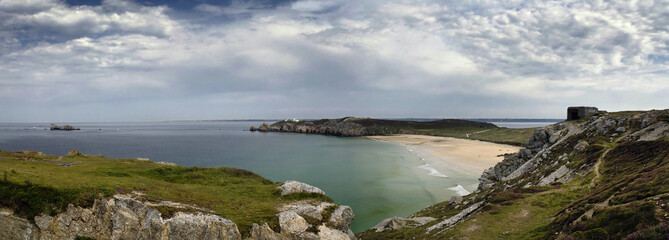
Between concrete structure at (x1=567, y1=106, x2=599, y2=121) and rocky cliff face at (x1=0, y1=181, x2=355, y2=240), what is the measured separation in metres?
61.1

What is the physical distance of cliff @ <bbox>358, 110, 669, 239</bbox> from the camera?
1402 cm

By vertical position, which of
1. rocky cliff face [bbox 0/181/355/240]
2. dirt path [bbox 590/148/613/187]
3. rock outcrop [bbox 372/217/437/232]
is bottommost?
rock outcrop [bbox 372/217/437/232]

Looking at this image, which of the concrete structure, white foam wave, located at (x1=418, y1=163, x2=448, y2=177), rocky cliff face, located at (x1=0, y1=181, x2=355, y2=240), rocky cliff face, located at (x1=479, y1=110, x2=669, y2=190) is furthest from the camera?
white foam wave, located at (x1=418, y1=163, x2=448, y2=177)

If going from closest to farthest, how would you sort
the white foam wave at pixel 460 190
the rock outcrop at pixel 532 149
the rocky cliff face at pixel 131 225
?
the rocky cliff face at pixel 131 225, the rock outcrop at pixel 532 149, the white foam wave at pixel 460 190

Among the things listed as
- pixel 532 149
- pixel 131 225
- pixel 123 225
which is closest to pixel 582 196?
pixel 532 149

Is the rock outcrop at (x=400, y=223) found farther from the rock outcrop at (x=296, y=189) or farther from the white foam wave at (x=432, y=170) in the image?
the white foam wave at (x=432, y=170)

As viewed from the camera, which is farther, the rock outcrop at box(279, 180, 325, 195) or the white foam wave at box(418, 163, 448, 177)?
the white foam wave at box(418, 163, 448, 177)

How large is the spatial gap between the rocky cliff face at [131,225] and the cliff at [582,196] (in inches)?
508

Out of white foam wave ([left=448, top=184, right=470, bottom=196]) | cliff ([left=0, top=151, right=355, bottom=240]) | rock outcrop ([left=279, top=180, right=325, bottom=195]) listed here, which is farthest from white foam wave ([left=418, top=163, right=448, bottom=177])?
cliff ([left=0, top=151, right=355, bottom=240])

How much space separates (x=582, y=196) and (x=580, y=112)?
1767 inches

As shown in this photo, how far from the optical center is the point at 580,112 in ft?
184

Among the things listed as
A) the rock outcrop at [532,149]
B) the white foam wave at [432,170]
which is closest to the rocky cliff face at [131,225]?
the rock outcrop at [532,149]

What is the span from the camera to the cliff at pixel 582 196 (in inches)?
552

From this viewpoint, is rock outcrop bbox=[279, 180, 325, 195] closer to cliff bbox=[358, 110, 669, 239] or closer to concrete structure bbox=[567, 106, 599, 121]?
cliff bbox=[358, 110, 669, 239]
